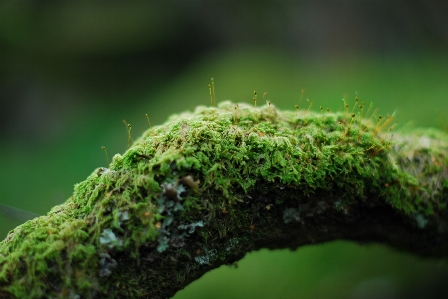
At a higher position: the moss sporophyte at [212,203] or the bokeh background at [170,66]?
the bokeh background at [170,66]

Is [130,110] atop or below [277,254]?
atop

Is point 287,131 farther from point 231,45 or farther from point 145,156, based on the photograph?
point 231,45

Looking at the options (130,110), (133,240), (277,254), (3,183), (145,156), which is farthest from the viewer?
(130,110)

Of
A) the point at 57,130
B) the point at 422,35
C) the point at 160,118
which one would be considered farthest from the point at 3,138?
the point at 422,35

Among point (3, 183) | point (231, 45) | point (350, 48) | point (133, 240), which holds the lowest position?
point (133, 240)

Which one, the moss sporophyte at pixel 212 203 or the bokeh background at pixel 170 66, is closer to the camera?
the moss sporophyte at pixel 212 203
